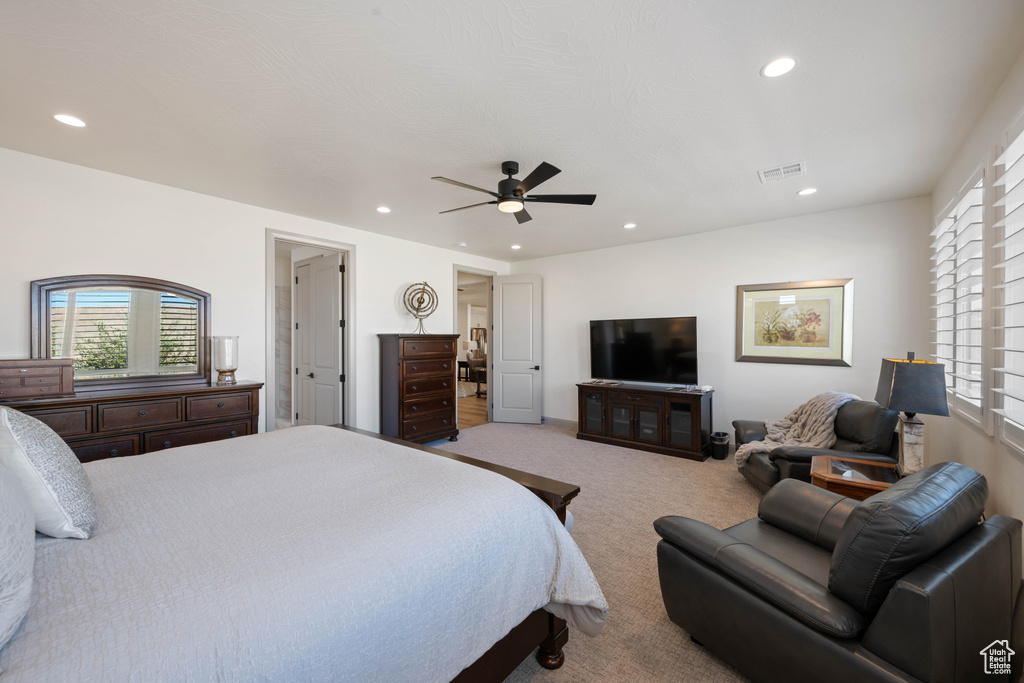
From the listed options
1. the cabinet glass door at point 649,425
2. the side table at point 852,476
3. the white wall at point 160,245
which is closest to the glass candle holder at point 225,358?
the white wall at point 160,245

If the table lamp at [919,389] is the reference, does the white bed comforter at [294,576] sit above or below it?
below

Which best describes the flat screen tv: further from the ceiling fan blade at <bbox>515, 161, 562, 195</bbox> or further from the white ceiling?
the ceiling fan blade at <bbox>515, 161, 562, 195</bbox>

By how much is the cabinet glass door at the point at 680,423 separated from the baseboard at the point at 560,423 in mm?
1558

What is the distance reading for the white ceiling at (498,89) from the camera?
1627mm

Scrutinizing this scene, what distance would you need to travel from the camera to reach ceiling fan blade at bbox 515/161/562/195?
249 cm

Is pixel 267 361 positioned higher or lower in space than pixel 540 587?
higher

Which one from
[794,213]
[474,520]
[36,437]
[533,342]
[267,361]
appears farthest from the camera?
[533,342]

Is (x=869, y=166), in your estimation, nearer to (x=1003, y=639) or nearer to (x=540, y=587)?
(x=1003, y=639)

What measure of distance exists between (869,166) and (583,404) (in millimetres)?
3569

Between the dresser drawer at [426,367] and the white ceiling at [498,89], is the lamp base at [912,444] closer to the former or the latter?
the white ceiling at [498,89]

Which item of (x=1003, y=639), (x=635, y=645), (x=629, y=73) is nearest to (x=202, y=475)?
(x=635, y=645)

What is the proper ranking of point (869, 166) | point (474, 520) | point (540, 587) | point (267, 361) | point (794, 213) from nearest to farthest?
point (474, 520)
point (540, 587)
point (869, 166)
point (267, 361)
point (794, 213)

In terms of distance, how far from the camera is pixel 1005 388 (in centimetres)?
198

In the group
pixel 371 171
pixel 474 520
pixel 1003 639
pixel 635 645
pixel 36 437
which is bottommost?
pixel 635 645
